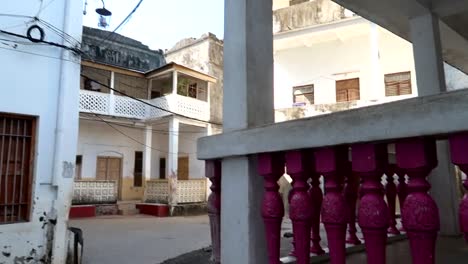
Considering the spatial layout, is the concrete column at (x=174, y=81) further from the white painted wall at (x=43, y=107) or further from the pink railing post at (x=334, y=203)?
the pink railing post at (x=334, y=203)

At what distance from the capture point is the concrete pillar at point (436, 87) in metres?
2.76

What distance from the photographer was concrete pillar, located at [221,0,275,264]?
130 cm

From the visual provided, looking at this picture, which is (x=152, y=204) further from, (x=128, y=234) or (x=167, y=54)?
(x=167, y=54)

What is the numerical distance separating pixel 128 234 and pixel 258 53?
996cm

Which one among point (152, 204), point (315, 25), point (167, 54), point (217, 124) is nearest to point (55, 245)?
point (152, 204)

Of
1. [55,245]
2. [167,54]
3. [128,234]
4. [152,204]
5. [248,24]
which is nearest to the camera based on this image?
[248,24]

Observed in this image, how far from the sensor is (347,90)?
16828mm

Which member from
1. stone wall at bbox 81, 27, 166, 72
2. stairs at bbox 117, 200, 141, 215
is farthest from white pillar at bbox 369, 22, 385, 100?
stairs at bbox 117, 200, 141, 215

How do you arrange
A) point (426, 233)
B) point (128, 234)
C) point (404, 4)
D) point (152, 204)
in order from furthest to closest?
1. point (152, 204)
2. point (128, 234)
3. point (404, 4)
4. point (426, 233)

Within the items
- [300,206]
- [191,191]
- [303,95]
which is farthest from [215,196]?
A: [303,95]

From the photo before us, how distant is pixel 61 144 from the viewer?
20.6 feet

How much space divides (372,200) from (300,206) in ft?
0.83

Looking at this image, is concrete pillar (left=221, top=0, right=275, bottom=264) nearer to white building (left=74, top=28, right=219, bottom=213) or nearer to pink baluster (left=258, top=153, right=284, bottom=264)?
pink baluster (left=258, top=153, right=284, bottom=264)

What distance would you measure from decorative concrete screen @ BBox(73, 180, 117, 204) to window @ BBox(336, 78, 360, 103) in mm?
10631
